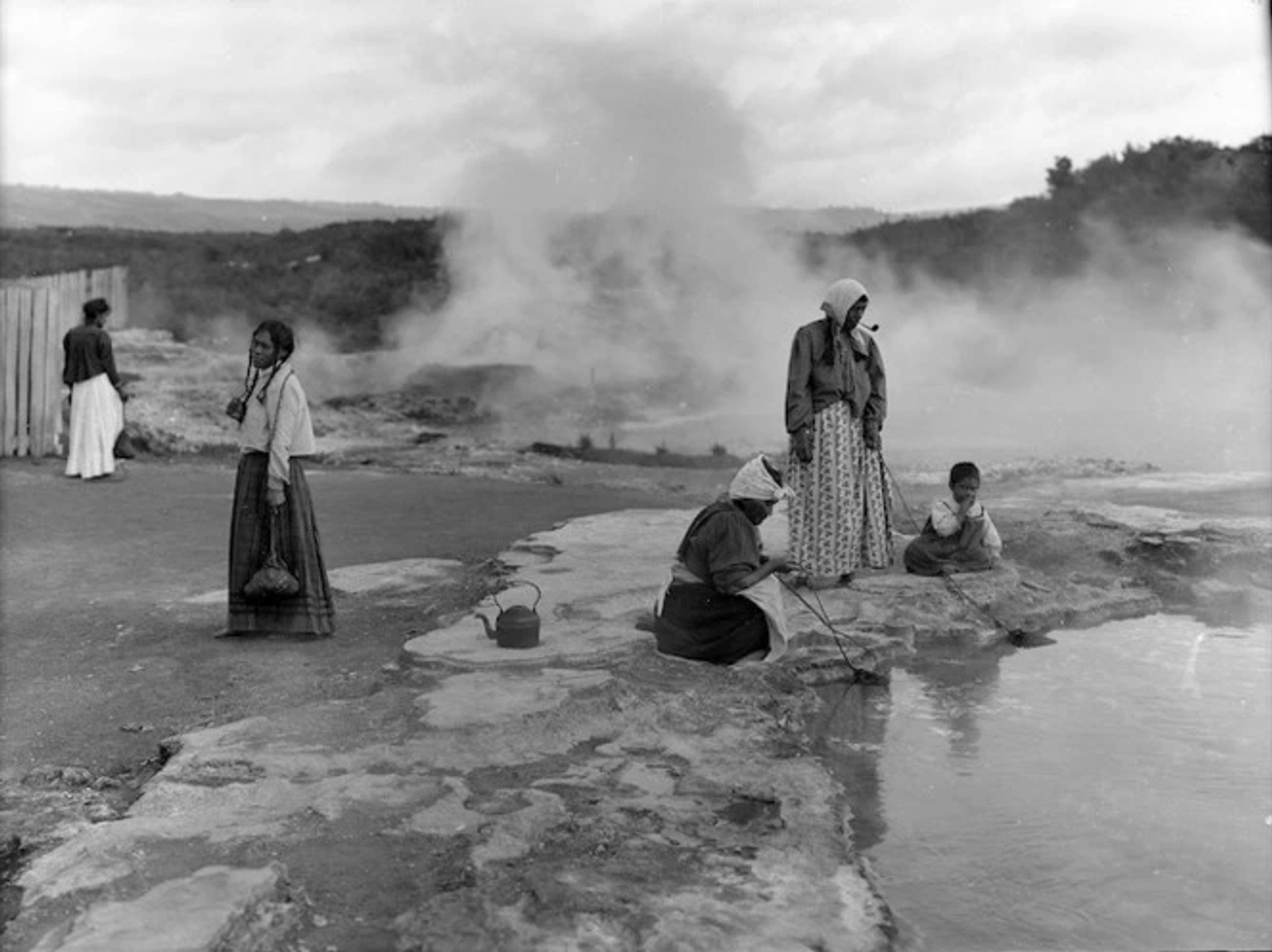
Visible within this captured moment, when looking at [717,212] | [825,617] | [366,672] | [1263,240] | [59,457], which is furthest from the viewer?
[717,212]

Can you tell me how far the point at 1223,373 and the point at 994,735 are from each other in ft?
Answer: 54.7

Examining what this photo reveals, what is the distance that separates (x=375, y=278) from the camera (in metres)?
28.7

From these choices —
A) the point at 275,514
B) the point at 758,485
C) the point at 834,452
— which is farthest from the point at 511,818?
the point at 834,452

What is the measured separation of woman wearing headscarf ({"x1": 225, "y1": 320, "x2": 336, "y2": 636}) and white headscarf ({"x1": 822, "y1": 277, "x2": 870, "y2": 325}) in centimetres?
291

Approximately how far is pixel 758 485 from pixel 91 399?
8.39m

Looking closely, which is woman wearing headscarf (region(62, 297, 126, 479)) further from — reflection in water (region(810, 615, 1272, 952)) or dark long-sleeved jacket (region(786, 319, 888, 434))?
reflection in water (region(810, 615, 1272, 952))

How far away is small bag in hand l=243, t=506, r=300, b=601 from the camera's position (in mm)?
6234

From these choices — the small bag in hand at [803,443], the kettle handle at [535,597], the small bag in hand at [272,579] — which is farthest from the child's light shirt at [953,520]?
the small bag in hand at [272,579]

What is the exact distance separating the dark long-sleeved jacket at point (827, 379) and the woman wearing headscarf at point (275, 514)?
2.59 metres

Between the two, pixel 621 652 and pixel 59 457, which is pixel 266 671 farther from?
pixel 59 457

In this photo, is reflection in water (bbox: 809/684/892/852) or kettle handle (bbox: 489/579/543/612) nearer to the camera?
reflection in water (bbox: 809/684/892/852)

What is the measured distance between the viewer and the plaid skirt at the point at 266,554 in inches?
251

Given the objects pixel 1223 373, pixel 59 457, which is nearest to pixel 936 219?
pixel 1223 373

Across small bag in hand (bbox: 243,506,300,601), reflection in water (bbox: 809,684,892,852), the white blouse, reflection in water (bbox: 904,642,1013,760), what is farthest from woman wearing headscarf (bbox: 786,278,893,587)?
small bag in hand (bbox: 243,506,300,601)
